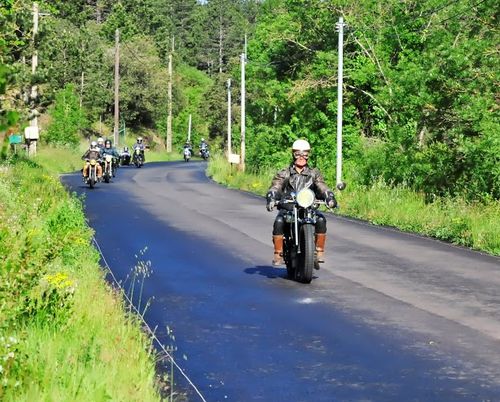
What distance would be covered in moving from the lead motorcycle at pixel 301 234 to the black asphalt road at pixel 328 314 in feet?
0.79

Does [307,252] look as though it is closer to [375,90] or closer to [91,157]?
[91,157]

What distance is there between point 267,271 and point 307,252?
A: 1758 mm

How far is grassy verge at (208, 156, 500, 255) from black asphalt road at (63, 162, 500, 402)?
2.16 ft

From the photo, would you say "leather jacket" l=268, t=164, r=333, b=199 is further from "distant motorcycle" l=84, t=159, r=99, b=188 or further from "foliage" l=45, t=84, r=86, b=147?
"foliage" l=45, t=84, r=86, b=147

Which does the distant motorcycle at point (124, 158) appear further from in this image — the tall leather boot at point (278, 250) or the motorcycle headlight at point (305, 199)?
the motorcycle headlight at point (305, 199)

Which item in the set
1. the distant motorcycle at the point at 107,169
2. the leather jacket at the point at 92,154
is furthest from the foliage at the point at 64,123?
the leather jacket at the point at 92,154

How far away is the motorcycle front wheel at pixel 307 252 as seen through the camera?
12.7 meters

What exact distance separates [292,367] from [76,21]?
105946 mm

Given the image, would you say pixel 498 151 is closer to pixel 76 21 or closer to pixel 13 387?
pixel 13 387

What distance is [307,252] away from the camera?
12703mm

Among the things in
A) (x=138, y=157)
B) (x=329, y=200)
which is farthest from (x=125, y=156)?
(x=329, y=200)

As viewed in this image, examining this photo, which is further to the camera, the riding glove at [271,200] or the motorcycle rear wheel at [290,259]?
the motorcycle rear wheel at [290,259]

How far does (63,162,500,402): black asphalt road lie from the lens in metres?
7.58

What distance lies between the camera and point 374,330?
32.0 feet
